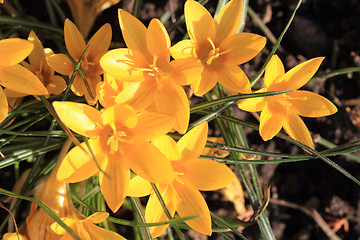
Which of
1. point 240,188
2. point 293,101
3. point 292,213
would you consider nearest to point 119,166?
point 293,101

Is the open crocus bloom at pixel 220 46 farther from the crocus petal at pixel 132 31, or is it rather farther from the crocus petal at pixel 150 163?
the crocus petal at pixel 150 163

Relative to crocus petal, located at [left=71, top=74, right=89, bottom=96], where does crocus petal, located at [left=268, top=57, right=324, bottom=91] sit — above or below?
above

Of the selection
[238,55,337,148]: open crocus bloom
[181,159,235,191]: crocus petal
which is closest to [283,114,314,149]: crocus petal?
[238,55,337,148]: open crocus bloom

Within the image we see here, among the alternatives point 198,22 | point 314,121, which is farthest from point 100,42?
point 314,121

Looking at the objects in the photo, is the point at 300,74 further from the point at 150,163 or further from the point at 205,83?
the point at 150,163

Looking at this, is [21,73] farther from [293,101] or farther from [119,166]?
[293,101]

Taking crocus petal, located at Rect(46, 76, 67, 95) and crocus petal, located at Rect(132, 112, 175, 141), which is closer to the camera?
crocus petal, located at Rect(132, 112, 175, 141)

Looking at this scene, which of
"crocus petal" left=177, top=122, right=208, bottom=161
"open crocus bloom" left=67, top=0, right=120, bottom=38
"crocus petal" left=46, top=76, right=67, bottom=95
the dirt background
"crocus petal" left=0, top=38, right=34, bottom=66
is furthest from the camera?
the dirt background

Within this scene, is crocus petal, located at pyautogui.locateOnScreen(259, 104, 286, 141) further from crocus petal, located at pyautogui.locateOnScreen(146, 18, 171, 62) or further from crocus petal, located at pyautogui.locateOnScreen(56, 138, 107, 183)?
crocus petal, located at pyautogui.locateOnScreen(56, 138, 107, 183)
